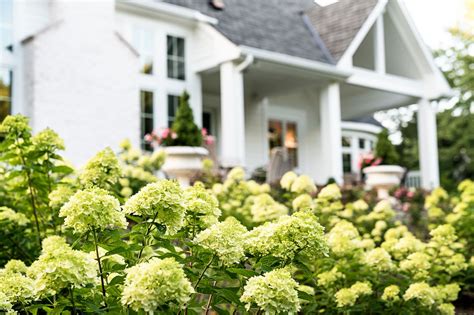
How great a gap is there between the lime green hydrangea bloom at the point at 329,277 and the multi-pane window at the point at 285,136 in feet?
37.0

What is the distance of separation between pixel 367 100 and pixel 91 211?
14372 mm

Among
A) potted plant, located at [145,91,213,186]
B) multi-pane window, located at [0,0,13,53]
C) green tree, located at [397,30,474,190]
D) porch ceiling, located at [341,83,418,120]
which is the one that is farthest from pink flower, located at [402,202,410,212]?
green tree, located at [397,30,474,190]

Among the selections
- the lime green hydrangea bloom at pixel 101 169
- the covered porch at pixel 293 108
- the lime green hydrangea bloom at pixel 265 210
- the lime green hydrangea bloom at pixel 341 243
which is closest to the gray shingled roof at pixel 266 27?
the covered porch at pixel 293 108

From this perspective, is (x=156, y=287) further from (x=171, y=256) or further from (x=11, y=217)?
(x=11, y=217)

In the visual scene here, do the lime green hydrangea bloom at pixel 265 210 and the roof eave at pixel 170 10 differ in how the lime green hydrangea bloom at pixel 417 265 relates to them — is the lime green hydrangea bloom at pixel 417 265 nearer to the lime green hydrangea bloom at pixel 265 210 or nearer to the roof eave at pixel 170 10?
the lime green hydrangea bloom at pixel 265 210

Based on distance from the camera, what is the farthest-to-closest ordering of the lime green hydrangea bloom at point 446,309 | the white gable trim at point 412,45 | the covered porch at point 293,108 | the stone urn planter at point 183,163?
1. the white gable trim at point 412,45
2. the covered porch at point 293,108
3. the stone urn planter at point 183,163
4. the lime green hydrangea bloom at point 446,309

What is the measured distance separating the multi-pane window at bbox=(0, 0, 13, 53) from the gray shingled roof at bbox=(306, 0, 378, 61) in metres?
6.58

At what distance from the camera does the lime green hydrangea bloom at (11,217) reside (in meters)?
3.45

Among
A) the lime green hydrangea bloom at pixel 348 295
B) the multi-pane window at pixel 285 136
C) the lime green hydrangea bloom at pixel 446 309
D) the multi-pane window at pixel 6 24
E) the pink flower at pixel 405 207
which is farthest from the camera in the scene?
the multi-pane window at pixel 285 136

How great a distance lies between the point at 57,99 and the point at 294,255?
825 centimetres

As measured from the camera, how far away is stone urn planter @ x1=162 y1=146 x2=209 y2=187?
24.0 feet

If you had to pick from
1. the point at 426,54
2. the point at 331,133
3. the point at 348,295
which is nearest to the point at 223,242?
the point at 348,295

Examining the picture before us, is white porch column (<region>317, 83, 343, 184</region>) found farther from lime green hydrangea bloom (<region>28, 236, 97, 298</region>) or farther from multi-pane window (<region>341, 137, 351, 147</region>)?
lime green hydrangea bloom (<region>28, 236, 97, 298</region>)

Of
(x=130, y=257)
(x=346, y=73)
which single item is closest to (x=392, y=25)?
(x=346, y=73)
